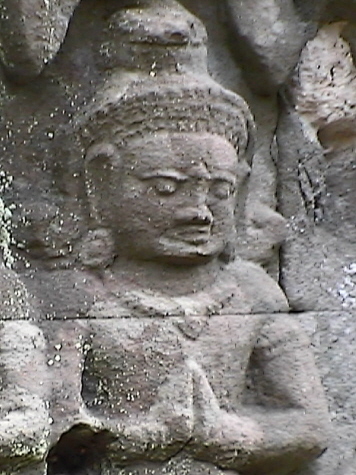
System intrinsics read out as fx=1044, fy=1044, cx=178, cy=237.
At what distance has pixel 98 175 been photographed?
2.14m

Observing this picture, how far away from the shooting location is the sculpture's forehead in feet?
6.91

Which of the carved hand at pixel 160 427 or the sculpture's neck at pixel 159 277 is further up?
the sculpture's neck at pixel 159 277

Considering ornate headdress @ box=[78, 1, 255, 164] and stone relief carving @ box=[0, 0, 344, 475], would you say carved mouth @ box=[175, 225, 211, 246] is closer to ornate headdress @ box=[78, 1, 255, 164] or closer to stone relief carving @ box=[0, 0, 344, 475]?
stone relief carving @ box=[0, 0, 344, 475]

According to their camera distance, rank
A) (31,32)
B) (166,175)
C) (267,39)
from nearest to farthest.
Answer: (31,32) < (166,175) < (267,39)

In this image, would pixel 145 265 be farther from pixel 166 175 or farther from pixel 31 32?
pixel 31 32

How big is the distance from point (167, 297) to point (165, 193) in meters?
0.22

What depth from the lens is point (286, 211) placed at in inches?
95.0

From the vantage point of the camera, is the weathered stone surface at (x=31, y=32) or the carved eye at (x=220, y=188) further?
the carved eye at (x=220, y=188)

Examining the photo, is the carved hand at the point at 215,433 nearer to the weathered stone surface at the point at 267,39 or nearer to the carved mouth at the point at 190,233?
the carved mouth at the point at 190,233

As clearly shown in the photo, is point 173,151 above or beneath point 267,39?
beneath

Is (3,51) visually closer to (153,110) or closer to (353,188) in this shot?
(153,110)

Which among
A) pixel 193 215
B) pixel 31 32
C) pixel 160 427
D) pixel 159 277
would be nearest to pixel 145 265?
pixel 159 277

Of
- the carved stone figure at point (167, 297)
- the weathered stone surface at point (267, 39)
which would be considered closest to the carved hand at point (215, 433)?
the carved stone figure at point (167, 297)

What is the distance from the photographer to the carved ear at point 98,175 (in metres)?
2.12
